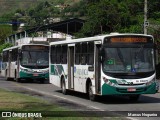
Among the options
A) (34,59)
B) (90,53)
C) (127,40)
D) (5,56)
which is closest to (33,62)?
(34,59)

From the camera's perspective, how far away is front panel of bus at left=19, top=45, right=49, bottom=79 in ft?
122

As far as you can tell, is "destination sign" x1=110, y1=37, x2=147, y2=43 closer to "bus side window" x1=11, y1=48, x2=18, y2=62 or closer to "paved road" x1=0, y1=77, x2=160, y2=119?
"paved road" x1=0, y1=77, x2=160, y2=119

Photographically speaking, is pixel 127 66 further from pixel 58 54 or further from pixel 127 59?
pixel 58 54

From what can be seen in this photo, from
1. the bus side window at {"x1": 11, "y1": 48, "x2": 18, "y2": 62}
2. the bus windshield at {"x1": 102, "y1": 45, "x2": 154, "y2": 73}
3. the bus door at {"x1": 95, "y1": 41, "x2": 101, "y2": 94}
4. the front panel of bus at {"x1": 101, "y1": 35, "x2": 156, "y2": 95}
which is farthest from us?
the bus side window at {"x1": 11, "y1": 48, "x2": 18, "y2": 62}

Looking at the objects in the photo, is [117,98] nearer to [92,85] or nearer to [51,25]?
[92,85]

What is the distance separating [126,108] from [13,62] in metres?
25.1

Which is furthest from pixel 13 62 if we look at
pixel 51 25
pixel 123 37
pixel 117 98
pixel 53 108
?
pixel 51 25

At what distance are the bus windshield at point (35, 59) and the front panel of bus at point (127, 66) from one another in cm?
1806

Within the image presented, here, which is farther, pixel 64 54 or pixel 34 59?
pixel 34 59

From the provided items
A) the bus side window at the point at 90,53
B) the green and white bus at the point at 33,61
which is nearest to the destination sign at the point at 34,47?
the green and white bus at the point at 33,61

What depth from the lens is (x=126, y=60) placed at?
62.4 ft

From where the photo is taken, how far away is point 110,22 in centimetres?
5972

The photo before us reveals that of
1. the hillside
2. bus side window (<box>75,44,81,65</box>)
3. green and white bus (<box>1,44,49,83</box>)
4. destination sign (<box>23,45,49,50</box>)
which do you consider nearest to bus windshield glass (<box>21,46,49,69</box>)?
green and white bus (<box>1,44,49,83</box>)

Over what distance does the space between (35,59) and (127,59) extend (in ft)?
62.6
